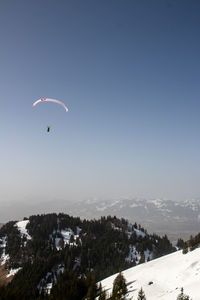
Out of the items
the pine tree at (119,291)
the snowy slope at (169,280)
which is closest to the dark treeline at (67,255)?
the snowy slope at (169,280)

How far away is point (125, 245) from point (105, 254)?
71.8ft

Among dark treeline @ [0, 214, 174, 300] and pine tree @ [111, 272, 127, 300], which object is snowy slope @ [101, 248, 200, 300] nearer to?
pine tree @ [111, 272, 127, 300]

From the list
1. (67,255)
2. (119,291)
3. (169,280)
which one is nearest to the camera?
(169,280)

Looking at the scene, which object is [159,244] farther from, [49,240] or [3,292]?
[3,292]

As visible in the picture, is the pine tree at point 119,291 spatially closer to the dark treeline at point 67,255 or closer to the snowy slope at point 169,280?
the snowy slope at point 169,280

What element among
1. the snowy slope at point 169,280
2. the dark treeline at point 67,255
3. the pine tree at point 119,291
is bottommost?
the dark treeline at point 67,255

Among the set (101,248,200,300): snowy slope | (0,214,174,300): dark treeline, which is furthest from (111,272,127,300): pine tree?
(0,214,174,300): dark treeline

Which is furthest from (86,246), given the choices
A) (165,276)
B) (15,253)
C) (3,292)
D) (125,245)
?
(165,276)

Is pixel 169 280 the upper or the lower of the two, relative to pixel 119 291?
upper

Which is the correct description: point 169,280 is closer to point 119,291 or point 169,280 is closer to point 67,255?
point 119,291

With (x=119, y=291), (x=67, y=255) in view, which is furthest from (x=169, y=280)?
(x=67, y=255)

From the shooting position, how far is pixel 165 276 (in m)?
56.1

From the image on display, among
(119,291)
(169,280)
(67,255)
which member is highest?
(169,280)

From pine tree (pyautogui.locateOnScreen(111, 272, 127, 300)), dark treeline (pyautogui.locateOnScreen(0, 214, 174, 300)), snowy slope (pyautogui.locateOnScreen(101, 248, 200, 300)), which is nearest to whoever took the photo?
snowy slope (pyautogui.locateOnScreen(101, 248, 200, 300))
